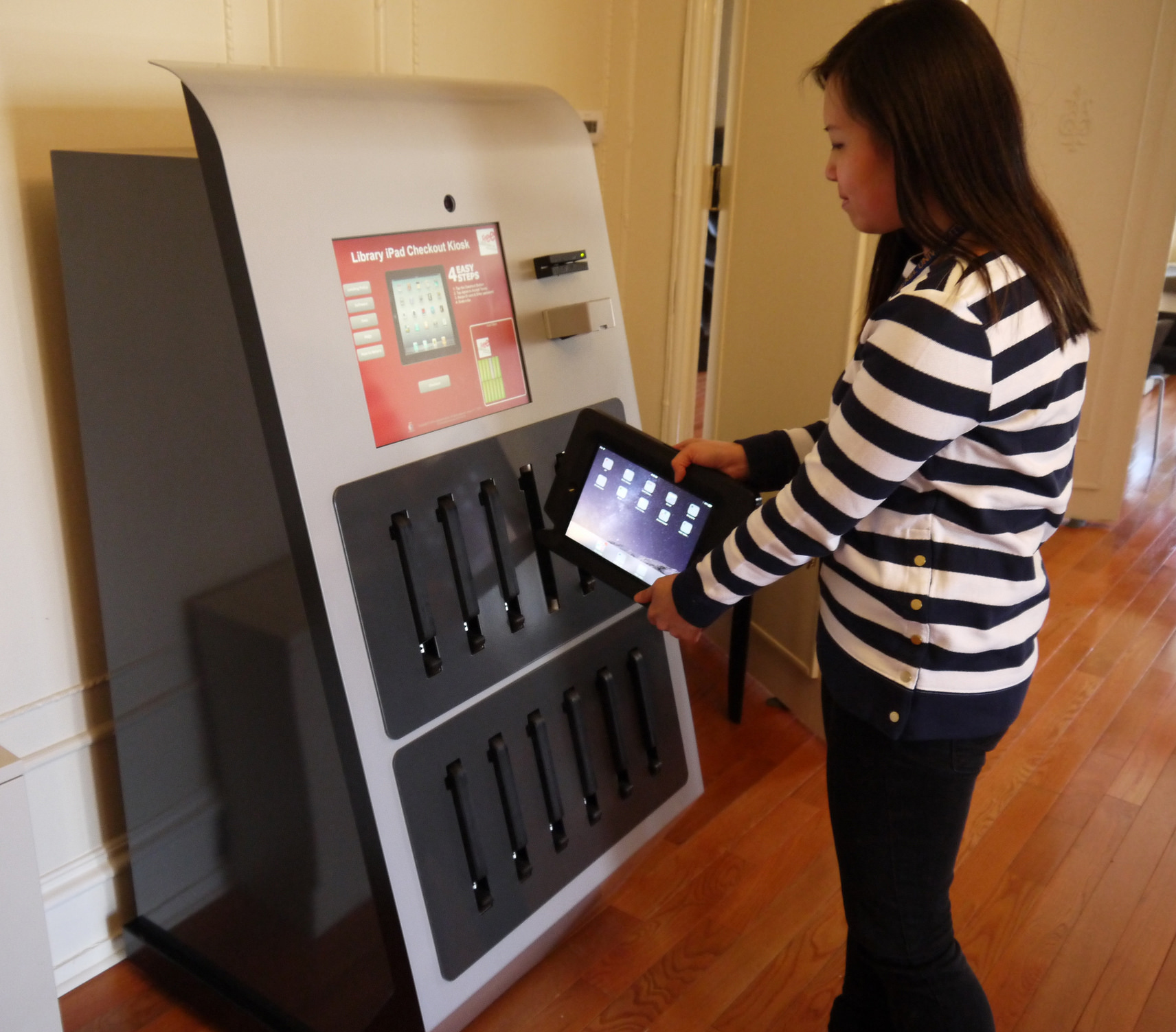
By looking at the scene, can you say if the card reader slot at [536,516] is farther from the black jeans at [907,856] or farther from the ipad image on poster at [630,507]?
the black jeans at [907,856]

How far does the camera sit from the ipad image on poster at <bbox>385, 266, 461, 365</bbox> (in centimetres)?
122

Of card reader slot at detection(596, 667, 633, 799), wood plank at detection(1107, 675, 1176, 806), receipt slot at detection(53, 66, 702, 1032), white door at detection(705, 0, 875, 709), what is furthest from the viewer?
wood plank at detection(1107, 675, 1176, 806)

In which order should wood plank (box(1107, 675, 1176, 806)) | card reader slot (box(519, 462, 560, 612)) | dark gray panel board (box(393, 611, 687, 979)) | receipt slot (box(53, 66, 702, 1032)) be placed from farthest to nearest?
wood plank (box(1107, 675, 1176, 806))
card reader slot (box(519, 462, 560, 612))
dark gray panel board (box(393, 611, 687, 979))
receipt slot (box(53, 66, 702, 1032))

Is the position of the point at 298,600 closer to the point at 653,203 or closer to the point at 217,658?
the point at 217,658

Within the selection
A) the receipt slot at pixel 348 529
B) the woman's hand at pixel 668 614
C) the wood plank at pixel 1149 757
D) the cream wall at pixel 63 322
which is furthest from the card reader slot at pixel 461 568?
the wood plank at pixel 1149 757

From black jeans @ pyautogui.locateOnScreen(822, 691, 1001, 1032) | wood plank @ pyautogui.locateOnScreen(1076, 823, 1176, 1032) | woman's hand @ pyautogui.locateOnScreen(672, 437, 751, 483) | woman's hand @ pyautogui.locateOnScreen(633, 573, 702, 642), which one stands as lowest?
wood plank @ pyautogui.locateOnScreen(1076, 823, 1176, 1032)

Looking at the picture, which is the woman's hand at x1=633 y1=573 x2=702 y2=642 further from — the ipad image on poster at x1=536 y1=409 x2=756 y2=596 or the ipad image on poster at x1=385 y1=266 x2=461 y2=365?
the ipad image on poster at x1=385 y1=266 x2=461 y2=365

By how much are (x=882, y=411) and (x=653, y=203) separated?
5.22 ft

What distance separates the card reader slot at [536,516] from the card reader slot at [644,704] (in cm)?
24

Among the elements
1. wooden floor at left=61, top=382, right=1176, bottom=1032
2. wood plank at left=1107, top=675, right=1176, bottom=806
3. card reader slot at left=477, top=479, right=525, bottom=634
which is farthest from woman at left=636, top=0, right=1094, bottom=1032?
wood plank at left=1107, top=675, right=1176, bottom=806

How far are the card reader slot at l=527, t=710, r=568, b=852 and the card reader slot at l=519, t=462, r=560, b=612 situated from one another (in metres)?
0.18

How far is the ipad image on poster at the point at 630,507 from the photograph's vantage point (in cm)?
128

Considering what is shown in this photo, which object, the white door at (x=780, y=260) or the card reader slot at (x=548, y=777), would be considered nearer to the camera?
the card reader slot at (x=548, y=777)

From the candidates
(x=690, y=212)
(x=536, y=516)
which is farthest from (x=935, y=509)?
(x=690, y=212)
